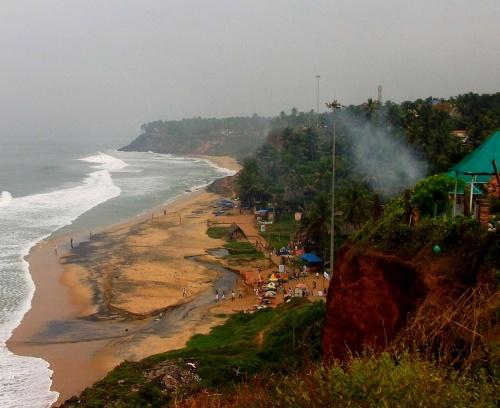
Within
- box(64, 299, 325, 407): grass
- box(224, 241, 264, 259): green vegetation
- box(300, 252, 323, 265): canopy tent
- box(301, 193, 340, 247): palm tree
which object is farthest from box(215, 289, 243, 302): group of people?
box(224, 241, 264, 259): green vegetation

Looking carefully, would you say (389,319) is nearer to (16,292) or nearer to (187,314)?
(187,314)

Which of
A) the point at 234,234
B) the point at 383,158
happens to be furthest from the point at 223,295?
the point at 383,158

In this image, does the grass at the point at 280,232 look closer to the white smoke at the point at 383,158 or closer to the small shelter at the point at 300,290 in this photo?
the white smoke at the point at 383,158

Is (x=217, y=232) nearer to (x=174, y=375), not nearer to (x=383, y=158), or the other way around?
(x=383, y=158)

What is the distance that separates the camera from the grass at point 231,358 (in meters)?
16.6

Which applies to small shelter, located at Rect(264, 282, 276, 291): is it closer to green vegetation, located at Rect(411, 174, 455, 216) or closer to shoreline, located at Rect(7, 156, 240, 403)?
shoreline, located at Rect(7, 156, 240, 403)

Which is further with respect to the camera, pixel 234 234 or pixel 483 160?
pixel 234 234

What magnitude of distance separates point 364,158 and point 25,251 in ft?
127

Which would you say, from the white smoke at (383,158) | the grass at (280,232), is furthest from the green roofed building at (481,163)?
the white smoke at (383,158)

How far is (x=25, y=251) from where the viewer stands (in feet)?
140

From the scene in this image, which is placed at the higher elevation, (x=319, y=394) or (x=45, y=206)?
(x=319, y=394)

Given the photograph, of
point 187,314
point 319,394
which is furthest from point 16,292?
point 319,394

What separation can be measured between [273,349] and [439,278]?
9824 mm

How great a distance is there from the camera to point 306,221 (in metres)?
40.5
